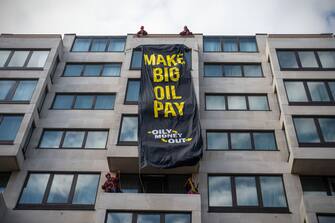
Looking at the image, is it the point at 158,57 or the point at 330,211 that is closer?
the point at 330,211

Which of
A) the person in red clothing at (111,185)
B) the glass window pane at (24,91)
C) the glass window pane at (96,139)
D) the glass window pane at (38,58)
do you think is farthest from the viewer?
the glass window pane at (38,58)

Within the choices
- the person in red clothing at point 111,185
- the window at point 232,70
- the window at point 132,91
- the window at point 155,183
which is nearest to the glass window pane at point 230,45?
the window at point 232,70

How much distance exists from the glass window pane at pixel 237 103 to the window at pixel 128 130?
26.9 ft

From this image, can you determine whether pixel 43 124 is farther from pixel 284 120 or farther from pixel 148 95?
pixel 284 120

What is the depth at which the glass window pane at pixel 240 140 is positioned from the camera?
24781mm

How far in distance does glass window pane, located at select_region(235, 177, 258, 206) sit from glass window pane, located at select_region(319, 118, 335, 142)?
5.92 m

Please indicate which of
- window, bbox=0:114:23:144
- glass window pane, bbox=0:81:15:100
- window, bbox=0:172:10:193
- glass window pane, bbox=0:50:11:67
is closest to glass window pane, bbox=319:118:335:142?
window, bbox=0:114:23:144

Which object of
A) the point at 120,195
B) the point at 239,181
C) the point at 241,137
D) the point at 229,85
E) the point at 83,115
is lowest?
the point at 120,195

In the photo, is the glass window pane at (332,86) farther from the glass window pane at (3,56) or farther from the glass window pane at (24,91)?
the glass window pane at (3,56)

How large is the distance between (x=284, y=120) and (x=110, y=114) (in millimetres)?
13534

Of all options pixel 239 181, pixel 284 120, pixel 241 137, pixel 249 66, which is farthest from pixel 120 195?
pixel 249 66

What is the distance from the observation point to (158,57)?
1125 inches

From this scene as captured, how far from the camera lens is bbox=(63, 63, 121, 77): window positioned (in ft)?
102

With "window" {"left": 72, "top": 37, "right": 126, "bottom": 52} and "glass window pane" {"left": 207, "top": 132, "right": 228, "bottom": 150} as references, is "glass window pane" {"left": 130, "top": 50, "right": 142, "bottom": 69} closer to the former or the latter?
"window" {"left": 72, "top": 37, "right": 126, "bottom": 52}
